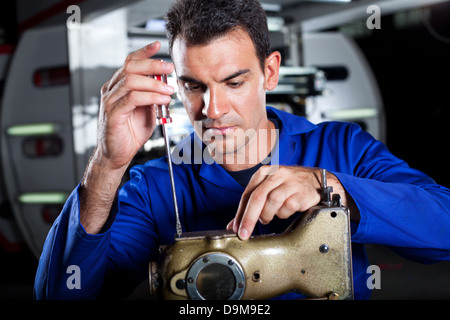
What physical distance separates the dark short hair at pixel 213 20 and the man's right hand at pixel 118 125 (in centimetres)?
23

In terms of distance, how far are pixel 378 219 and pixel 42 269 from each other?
0.87 metres

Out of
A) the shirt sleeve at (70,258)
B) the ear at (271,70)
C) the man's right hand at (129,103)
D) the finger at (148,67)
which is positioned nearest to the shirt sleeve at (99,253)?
the shirt sleeve at (70,258)

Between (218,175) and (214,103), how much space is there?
30cm

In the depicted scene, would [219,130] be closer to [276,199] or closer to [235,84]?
[235,84]

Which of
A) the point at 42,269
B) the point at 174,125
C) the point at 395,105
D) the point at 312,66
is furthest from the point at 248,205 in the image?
the point at 395,105

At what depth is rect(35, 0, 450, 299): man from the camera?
1103mm

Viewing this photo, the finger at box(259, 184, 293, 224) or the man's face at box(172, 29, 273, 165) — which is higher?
the man's face at box(172, 29, 273, 165)

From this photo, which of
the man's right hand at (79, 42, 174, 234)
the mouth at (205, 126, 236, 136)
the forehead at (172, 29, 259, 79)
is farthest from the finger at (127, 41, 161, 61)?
the mouth at (205, 126, 236, 136)

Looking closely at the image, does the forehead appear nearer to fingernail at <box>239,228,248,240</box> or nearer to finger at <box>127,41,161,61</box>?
finger at <box>127,41,161,61</box>

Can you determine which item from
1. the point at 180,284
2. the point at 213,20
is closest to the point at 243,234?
the point at 180,284

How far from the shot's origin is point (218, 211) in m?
1.54

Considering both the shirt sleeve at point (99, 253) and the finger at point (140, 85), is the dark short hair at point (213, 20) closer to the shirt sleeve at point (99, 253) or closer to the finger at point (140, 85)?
the finger at point (140, 85)

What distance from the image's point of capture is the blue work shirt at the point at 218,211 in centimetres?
113

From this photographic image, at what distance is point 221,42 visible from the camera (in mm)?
1341
